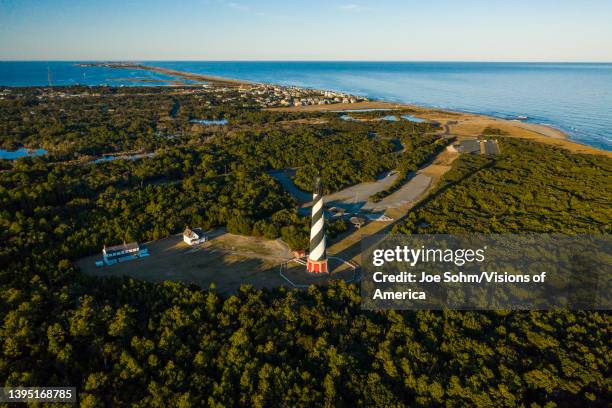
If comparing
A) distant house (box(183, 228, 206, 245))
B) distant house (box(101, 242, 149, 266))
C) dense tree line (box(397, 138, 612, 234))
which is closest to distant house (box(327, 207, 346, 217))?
dense tree line (box(397, 138, 612, 234))

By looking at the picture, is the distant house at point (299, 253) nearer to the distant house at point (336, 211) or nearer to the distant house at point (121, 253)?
the distant house at point (336, 211)

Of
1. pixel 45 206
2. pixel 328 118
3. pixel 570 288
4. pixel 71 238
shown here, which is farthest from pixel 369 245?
pixel 328 118

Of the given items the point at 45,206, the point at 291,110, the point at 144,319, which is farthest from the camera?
the point at 291,110

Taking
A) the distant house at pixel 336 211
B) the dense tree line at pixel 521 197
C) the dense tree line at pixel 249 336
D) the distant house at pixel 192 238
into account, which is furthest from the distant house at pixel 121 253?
the dense tree line at pixel 521 197

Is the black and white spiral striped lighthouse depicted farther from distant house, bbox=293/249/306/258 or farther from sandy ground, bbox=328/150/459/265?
sandy ground, bbox=328/150/459/265

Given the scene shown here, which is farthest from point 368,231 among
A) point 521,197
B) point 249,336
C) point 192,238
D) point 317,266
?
point 521,197

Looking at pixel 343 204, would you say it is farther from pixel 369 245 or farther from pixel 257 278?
pixel 257 278

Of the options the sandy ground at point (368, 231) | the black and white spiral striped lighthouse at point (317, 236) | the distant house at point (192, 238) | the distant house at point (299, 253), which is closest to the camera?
the black and white spiral striped lighthouse at point (317, 236)
